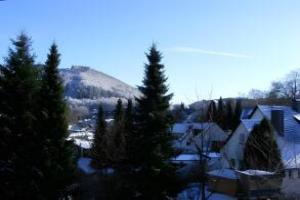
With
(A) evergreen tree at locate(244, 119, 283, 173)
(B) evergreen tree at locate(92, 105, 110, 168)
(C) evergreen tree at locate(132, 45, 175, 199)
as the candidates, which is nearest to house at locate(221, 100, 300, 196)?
(A) evergreen tree at locate(244, 119, 283, 173)

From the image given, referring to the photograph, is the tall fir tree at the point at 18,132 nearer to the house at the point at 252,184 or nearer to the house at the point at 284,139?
the house at the point at 252,184

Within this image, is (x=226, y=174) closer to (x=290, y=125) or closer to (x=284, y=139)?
(x=284, y=139)

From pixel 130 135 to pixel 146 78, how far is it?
323 cm

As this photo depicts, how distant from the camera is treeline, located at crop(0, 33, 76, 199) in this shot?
75.9ft

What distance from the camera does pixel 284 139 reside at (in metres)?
34.9

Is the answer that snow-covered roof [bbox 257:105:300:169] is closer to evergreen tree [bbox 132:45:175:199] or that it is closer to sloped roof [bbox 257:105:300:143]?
sloped roof [bbox 257:105:300:143]

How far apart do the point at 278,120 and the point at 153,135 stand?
1350 cm

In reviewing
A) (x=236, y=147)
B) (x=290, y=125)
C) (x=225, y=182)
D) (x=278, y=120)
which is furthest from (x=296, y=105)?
(x=225, y=182)

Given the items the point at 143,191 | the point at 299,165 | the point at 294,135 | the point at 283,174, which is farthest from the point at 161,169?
the point at 294,135

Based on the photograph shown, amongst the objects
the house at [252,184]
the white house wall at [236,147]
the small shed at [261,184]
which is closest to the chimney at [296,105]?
the white house wall at [236,147]

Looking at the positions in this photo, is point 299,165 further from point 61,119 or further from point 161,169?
point 61,119

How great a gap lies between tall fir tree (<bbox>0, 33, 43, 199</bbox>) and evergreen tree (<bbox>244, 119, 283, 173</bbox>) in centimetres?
1300

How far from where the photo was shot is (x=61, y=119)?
24.2 meters

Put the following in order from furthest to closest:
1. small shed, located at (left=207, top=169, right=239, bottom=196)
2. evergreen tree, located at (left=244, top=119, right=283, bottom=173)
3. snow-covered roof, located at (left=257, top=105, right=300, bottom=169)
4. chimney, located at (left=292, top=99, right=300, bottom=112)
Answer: chimney, located at (left=292, top=99, right=300, bottom=112) < snow-covered roof, located at (left=257, top=105, right=300, bottom=169) < small shed, located at (left=207, top=169, right=239, bottom=196) < evergreen tree, located at (left=244, top=119, right=283, bottom=173)
